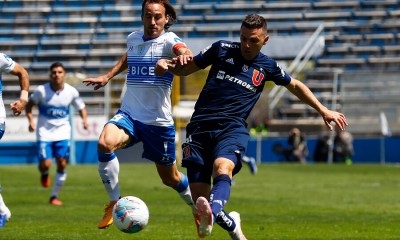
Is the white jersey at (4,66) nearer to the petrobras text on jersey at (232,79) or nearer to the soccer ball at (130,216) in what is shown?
the soccer ball at (130,216)

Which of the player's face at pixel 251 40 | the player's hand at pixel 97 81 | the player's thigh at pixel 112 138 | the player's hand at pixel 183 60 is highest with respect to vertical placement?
the player's face at pixel 251 40

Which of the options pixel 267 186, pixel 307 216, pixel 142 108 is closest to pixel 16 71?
pixel 142 108

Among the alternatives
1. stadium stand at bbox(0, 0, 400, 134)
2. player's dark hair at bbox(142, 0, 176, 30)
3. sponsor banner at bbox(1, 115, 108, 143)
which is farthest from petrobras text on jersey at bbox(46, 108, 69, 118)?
stadium stand at bbox(0, 0, 400, 134)

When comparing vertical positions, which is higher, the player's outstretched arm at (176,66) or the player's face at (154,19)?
the player's face at (154,19)

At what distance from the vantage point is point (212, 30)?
3853 centimetres

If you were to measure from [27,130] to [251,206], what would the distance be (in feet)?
62.2

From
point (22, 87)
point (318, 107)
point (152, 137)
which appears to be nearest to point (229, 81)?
point (318, 107)

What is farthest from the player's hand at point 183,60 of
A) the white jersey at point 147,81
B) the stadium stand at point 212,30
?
the stadium stand at point 212,30

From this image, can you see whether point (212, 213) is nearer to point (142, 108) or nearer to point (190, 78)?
point (142, 108)

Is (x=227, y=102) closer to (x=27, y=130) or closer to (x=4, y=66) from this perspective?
(x=4, y=66)

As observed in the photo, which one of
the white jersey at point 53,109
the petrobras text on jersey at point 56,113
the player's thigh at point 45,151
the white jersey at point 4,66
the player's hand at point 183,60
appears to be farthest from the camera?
the petrobras text on jersey at point 56,113

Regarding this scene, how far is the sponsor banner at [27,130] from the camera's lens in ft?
107

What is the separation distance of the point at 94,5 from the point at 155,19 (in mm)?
29724

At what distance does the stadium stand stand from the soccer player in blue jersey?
1129 inches
